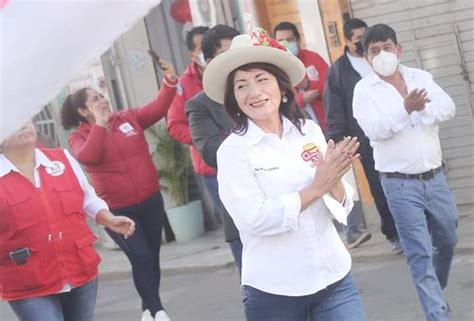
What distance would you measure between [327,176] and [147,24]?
7.60m

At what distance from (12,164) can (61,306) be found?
70 centimetres

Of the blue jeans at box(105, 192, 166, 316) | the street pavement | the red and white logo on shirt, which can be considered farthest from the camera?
the blue jeans at box(105, 192, 166, 316)

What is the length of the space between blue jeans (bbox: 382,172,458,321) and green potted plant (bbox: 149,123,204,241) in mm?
5596

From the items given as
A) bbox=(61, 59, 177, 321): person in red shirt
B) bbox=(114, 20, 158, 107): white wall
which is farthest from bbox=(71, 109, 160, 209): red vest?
bbox=(114, 20, 158, 107): white wall

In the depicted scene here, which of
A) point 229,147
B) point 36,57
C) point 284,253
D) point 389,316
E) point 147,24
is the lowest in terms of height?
point 389,316

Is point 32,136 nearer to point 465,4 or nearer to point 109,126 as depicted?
point 109,126

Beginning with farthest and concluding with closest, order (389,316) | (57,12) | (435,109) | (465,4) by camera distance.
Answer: (465,4) < (389,316) < (435,109) < (57,12)

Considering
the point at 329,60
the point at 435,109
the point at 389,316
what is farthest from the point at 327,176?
the point at 329,60

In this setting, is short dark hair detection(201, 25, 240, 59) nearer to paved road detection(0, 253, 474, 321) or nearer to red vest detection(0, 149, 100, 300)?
red vest detection(0, 149, 100, 300)

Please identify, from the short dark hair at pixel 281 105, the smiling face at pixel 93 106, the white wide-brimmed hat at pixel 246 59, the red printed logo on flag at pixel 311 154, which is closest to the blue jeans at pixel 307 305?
the red printed logo on flag at pixel 311 154

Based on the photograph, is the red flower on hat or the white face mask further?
the white face mask

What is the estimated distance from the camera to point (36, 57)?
47.3 inches

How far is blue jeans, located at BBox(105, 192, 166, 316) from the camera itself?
6234mm

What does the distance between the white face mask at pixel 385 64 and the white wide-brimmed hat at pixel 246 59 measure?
1533 mm
